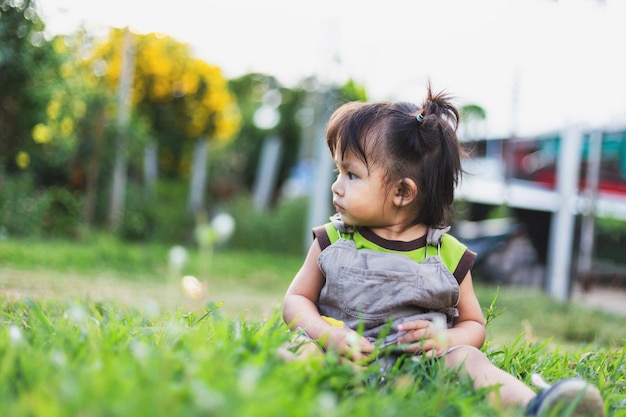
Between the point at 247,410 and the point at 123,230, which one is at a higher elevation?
the point at 247,410

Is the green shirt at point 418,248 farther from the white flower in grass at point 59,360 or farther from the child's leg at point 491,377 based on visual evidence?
the white flower in grass at point 59,360

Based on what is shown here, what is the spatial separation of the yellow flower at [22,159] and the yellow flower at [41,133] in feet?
0.51

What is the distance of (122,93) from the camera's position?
7332mm

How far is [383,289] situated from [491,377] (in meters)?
0.39

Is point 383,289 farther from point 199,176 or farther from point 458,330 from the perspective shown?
point 199,176

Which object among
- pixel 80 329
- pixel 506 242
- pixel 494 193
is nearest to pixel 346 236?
pixel 80 329

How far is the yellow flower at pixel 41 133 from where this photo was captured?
246 inches

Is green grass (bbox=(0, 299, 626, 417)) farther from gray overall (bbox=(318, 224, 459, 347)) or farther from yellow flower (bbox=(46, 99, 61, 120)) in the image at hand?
yellow flower (bbox=(46, 99, 61, 120))

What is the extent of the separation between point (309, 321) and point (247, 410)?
1.00 m

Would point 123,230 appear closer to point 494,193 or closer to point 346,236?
point 494,193

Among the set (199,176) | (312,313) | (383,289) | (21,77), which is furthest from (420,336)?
(199,176)

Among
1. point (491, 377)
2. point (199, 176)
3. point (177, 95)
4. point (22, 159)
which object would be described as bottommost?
point (199, 176)

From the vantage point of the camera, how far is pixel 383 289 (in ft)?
6.82

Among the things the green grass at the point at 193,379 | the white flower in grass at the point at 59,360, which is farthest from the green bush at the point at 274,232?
the white flower in grass at the point at 59,360
